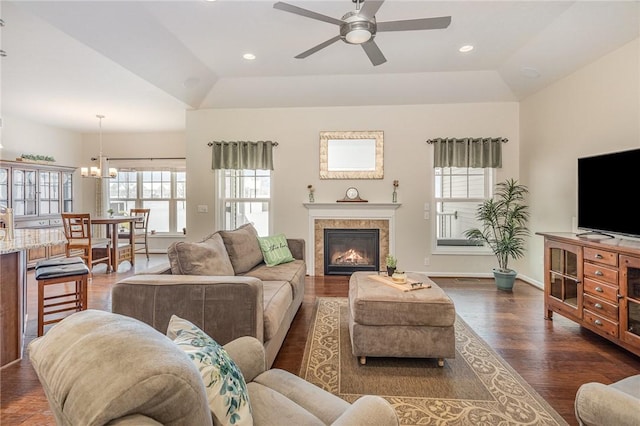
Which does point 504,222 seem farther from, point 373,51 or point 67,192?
point 67,192

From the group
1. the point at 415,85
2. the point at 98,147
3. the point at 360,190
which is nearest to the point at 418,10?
the point at 415,85

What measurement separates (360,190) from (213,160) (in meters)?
2.51

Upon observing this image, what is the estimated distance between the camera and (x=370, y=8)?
230 centimetres

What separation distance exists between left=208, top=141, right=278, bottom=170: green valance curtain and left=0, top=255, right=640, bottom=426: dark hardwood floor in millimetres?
2345

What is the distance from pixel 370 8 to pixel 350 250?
369 centimetres

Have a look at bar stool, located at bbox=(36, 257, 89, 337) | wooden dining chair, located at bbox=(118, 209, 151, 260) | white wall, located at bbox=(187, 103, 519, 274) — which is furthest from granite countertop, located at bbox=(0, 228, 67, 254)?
wooden dining chair, located at bbox=(118, 209, 151, 260)

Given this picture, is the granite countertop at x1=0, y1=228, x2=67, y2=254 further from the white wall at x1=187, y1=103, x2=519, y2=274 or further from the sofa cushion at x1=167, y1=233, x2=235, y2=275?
the white wall at x1=187, y1=103, x2=519, y2=274

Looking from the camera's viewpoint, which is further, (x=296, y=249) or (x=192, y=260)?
(x=296, y=249)

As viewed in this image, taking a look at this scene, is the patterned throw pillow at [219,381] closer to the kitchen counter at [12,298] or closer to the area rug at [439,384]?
the area rug at [439,384]

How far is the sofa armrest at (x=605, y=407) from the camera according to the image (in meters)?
1.09

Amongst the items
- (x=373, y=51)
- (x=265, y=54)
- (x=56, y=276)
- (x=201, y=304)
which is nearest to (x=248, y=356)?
(x=201, y=304)

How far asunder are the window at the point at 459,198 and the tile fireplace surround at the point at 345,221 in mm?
814

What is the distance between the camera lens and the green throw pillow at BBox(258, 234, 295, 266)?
3.55 m

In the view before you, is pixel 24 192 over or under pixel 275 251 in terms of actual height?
over
